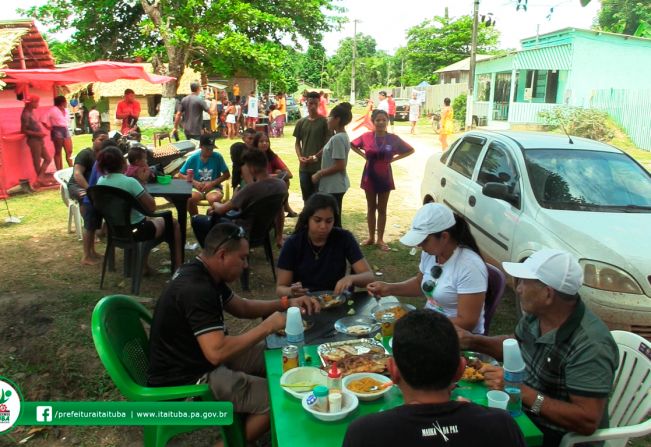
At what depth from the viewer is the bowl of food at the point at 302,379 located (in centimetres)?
221

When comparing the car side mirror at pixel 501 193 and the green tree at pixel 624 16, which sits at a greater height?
the green tree at pixel 624 16

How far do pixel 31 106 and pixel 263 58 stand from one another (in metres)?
11.1

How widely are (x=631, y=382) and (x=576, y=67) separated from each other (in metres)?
21.8

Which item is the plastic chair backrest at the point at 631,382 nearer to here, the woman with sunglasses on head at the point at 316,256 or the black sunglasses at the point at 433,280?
the black sunglasses at the point at 433,280

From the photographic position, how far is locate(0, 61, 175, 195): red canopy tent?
952cm

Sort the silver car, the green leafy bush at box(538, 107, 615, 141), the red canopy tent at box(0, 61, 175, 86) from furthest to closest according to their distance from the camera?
the green leafy bush at box(538, 107, 615, 141), the red canopy tent at box(0, 61, 175, 86), the silver car

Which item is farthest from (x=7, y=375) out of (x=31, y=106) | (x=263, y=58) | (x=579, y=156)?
(x=263, y=58)

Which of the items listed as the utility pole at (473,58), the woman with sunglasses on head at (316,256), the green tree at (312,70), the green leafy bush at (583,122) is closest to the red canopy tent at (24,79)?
the woman with sunglasses on head at (316,256)

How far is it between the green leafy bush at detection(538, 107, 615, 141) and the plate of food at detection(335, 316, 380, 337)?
16780 millimetres

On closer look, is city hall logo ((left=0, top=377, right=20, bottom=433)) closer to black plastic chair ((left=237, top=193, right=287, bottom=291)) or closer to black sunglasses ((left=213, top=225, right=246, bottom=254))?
black sunglasses ((left=213, top=225, right=246, bottom=254))

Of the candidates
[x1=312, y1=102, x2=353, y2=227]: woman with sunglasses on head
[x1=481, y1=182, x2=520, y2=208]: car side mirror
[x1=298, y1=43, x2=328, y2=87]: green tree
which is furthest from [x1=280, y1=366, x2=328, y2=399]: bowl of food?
[x1=298, y1=43, x2=328, y2=87]: green tree

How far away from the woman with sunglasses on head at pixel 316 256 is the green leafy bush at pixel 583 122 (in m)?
16.1

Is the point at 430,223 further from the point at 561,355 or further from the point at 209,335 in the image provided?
the point at 209,335

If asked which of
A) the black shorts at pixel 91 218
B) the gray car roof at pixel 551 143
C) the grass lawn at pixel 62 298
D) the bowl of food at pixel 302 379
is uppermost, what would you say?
the gray car roof at pixel 551 143
